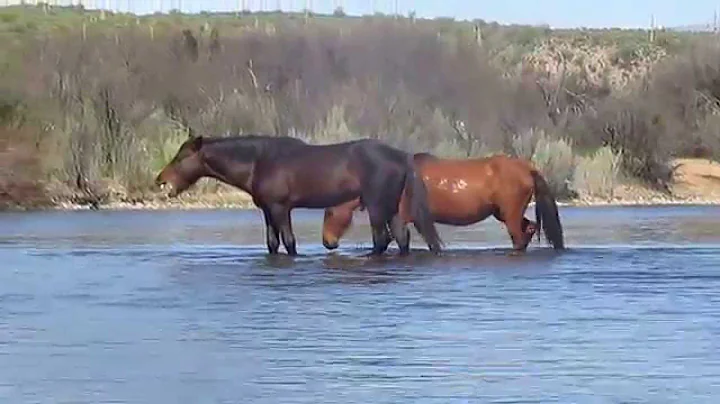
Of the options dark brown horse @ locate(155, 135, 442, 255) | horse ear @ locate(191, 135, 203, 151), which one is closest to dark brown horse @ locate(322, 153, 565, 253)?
dark brown horse @ locate(155, 135, 442, 255)

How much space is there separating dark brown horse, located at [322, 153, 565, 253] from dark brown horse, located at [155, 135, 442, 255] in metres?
0.46

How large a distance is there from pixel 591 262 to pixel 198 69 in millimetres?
25878

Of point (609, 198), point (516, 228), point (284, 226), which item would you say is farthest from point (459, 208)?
point (609, 198)

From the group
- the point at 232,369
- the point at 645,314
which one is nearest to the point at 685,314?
the point at 645,314

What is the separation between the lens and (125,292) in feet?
51.2

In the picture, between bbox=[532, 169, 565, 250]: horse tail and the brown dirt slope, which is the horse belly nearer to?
bbox=[532, 169, 565, 250]: horse tail

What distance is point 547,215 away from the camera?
19734 millimetres

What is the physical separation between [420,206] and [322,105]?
1978 cm

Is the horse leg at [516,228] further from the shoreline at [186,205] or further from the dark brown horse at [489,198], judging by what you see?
the shoreline at [186,205]

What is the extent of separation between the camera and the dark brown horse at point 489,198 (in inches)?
774

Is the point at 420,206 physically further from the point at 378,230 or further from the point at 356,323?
the point at 356,323

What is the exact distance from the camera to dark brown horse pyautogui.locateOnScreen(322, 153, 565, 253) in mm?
19672

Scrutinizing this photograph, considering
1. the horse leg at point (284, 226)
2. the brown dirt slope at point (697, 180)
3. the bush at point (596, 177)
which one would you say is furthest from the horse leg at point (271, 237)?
the brown dirt slope at point (697, 180)

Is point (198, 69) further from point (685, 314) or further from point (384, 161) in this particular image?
point (685, 314)
